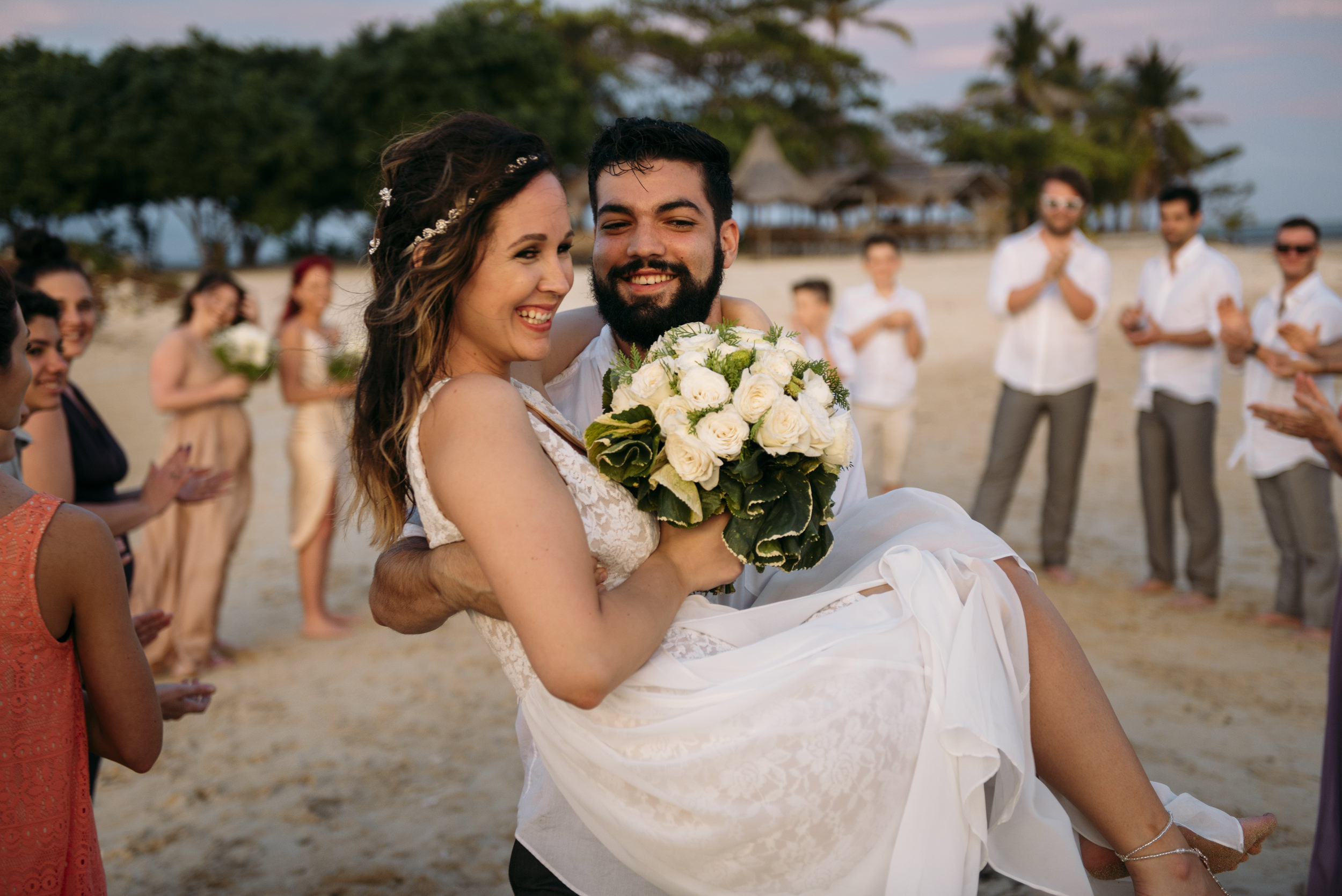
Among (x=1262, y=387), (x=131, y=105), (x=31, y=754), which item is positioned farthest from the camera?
(x=131, y=105)

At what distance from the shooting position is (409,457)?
2.59 meters

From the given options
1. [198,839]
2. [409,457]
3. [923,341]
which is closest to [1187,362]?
[923,341]

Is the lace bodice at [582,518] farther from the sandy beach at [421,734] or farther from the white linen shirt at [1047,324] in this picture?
the white linen shirt at [1047,324]

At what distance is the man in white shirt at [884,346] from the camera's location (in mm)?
8867

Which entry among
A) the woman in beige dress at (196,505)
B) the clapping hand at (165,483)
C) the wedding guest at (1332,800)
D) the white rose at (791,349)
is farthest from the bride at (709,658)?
the woman in beige dress at (196,505)

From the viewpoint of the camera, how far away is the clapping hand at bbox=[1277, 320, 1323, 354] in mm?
6211

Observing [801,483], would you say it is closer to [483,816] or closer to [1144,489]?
[483,816]

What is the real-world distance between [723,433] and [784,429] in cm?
15

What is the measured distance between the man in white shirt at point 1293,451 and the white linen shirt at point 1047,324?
104cm

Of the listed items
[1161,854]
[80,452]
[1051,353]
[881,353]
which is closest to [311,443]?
[80,452]

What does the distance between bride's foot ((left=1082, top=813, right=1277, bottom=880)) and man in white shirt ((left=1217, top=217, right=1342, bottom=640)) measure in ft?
15.1

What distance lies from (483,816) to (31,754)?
261cm

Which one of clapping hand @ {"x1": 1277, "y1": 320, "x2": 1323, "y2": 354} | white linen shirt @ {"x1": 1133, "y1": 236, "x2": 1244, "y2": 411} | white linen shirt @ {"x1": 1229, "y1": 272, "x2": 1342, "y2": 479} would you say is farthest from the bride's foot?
white linen shirt @ {"x1": 1133, "y1": 236, "x2": 1244, "y2": 411}

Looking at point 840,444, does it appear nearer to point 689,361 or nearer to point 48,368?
point 689,361
